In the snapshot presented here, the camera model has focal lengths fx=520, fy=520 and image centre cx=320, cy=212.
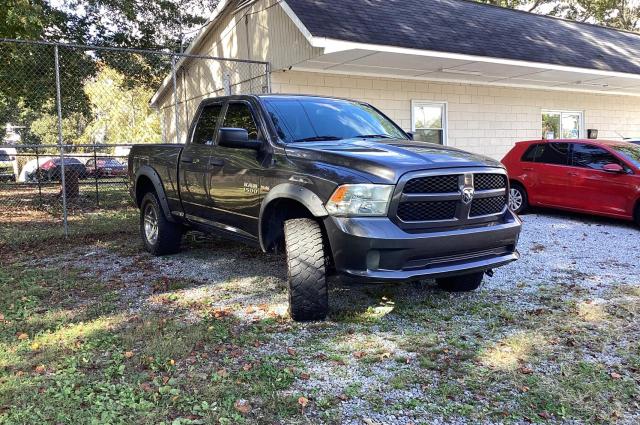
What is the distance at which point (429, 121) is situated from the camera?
43.2 ft

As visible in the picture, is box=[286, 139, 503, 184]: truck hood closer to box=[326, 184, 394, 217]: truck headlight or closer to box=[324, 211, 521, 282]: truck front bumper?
box=[326, 184, 394, 217]: truck headlight

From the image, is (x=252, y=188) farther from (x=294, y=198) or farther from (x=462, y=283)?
(x=462, y=283)

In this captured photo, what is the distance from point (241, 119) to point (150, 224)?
2747mm

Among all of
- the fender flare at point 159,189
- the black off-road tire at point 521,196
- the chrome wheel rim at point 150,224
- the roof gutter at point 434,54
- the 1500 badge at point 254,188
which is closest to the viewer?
the 1500 badge at point 254,188

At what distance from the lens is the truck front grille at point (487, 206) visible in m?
4.45

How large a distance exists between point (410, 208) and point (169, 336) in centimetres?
220

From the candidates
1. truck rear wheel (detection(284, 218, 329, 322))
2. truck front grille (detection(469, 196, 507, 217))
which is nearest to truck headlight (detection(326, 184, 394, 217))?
truck rear wheel (detection(284, 218, 329, 322))

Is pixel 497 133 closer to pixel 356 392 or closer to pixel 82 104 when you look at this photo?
pixel 82 104

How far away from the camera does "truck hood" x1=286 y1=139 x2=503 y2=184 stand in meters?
4.05

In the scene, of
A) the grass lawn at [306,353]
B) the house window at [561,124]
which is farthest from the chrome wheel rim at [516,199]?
the house window at [561,124]

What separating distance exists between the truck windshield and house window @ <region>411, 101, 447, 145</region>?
7.19 metres

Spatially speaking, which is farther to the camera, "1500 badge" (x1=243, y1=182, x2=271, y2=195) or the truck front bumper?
"1500 badge" (x1=243, y1=182, x2=271, y2=195)

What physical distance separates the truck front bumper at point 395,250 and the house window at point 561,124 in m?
12.7

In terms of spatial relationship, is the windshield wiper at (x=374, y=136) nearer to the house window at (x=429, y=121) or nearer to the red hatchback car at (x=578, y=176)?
the red hatchback car at (x=578, y=176)
